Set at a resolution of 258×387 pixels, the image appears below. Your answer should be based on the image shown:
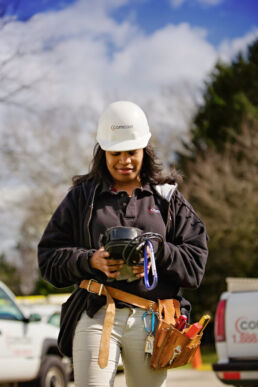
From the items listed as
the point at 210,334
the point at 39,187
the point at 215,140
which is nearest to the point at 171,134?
the point at 215,140

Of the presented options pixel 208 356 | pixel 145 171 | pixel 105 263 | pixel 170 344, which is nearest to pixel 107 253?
pixel 105 263

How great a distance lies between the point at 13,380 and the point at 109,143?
700cm

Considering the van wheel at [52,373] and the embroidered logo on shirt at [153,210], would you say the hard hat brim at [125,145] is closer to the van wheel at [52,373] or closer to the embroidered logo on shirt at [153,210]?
the embroidered logo on shirt at [153,210]

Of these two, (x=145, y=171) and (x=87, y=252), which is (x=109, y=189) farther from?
(x=87, y=252)

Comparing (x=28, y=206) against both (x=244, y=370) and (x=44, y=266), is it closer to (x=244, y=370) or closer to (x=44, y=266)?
(x=244, y=370)

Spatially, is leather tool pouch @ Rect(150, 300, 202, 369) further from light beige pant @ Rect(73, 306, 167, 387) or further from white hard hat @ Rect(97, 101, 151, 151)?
white hard hat @ Rect(97, 101, 151, 151)

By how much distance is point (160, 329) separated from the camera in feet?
10.8

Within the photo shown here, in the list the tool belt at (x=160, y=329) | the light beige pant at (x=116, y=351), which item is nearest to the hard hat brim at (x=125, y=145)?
the tool belt at (x=160, y=329)

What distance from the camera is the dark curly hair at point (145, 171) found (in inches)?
143

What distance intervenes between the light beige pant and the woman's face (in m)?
0.63

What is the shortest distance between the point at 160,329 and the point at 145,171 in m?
0.79

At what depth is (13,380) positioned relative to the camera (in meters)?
9.82

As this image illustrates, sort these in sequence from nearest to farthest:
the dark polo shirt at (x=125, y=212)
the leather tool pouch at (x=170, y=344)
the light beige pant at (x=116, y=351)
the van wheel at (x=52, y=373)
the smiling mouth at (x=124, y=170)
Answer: the light beige pant at (x=116, y=351), the leather tool pouch at (x=170, y=344), the dark polo shirt at (x=125, y=212), the smiling mouth at (x=124, y=170), the van wheel at (x=52, y=373)

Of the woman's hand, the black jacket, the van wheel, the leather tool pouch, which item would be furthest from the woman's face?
the van wheel
